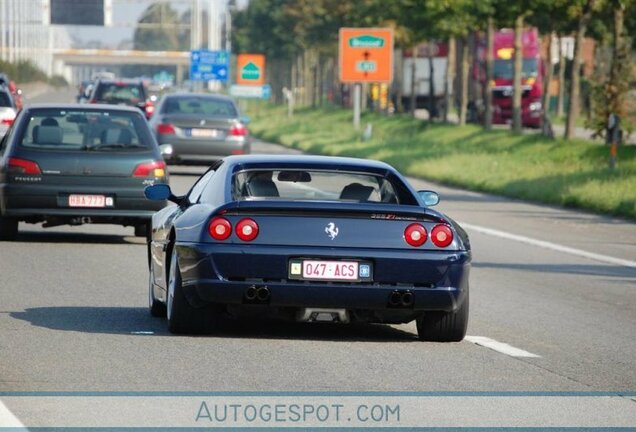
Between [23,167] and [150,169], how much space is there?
134 cm

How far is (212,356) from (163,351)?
34 centimetres

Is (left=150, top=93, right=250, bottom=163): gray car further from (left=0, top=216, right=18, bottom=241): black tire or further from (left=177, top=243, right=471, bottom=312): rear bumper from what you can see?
(left=177, top=243, right=471, bottom=312): rear bumper

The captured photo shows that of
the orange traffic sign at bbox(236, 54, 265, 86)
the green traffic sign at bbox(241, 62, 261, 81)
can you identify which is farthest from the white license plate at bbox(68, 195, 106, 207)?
the green traffic sign at bbox(241, 62, 261, 81)

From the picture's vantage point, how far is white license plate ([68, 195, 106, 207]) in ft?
62.8

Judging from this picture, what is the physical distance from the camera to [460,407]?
8.69 meters

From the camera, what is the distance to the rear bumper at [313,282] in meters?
10.9

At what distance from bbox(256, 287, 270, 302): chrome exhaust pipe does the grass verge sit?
17103mm

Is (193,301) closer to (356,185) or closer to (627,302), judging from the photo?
(356,185)

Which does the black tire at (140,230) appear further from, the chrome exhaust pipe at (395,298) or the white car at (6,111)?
the white car at (6,111)

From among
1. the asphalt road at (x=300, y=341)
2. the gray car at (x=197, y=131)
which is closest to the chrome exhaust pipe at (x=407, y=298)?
the asphalt road at (x=300, y=341)

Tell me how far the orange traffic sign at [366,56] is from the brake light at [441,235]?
4658 centimetres

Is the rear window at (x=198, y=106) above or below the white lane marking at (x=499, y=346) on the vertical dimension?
below

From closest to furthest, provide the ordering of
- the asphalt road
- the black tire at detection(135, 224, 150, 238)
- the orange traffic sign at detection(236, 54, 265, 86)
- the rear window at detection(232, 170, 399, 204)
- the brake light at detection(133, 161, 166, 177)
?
1. the asphalt road
2. the rear window at detection(232, 170, 399, 204)
3. the brake light at detection(133, 161, 166, 177)
4. the black tire at detection(135, 224, 150, 238)
5. the orange traffic sign at detection(236, 54, 265, 86)

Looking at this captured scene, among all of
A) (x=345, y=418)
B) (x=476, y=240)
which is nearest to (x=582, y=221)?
(x=476, y=240)
